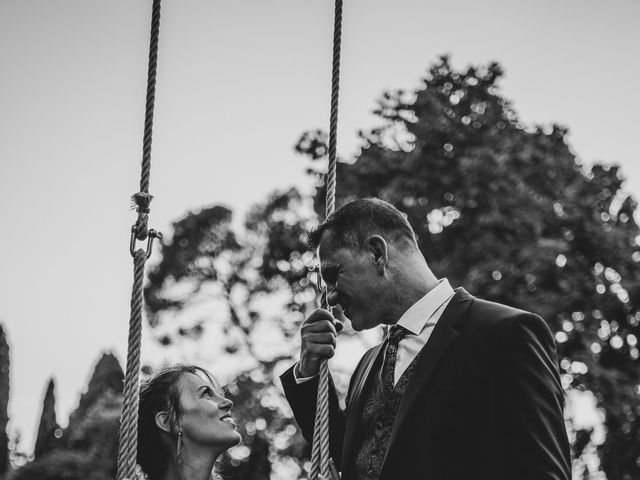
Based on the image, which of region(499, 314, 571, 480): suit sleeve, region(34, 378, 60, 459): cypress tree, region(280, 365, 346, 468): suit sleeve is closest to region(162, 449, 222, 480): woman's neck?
region(280, 365, 346, 468): suit sleeve

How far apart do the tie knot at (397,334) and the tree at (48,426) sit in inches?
1282

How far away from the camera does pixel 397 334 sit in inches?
103

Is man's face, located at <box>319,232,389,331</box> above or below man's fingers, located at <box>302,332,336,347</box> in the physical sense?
above

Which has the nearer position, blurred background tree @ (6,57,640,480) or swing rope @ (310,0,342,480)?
swing rope @ (310,0,342,480)

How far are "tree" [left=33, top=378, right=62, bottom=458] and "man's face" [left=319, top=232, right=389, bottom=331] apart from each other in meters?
32.4

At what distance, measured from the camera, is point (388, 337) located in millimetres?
2658

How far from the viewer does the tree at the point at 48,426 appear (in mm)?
33031

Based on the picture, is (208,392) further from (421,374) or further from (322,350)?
(421,374)

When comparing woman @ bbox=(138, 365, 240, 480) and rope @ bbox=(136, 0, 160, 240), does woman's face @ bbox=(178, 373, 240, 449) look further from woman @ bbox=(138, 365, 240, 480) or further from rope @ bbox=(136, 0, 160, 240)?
rope @ bbox=(136, 0, 160, 240)

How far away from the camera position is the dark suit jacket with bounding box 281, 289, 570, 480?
1.95 m

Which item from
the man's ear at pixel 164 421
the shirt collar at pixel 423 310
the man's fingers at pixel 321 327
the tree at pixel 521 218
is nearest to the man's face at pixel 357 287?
the shirt collar at pixel 423 310

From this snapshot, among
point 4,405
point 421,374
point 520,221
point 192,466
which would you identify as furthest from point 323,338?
point 4,405

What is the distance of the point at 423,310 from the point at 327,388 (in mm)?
469

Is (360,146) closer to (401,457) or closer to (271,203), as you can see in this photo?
(271,203)
